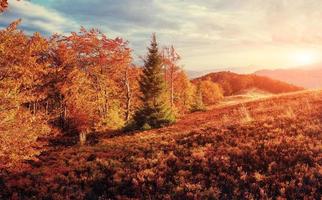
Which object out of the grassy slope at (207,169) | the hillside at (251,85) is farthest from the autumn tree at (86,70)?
the hillside at (251,85)

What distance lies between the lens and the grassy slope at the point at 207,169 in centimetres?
1202

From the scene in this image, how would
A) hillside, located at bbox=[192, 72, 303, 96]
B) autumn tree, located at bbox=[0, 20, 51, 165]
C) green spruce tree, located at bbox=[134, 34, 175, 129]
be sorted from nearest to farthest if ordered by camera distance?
1. autumn tree, located at bbox=[0, 20, 51, 165]
2. green spruce tree, located at bbox=[134, 34, 175, 129]
3. hillside, located at bbox=[192, 72, 303, 96]

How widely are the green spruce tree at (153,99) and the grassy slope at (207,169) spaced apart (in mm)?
13030

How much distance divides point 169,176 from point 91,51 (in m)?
Answer: 26.7

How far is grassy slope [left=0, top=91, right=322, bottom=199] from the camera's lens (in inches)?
473

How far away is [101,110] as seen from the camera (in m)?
41.8

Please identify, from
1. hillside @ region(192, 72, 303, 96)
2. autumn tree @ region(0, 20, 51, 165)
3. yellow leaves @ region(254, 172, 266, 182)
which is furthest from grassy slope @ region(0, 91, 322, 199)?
hillside @ region(192, 72, 303, 96)

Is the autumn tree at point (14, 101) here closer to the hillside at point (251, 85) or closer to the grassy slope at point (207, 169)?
the grassy slope at point (207, 169)

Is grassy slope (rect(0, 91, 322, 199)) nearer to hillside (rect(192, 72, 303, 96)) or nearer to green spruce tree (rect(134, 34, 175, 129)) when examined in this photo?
green spruce tree (rect(134, 34, 175, 129))

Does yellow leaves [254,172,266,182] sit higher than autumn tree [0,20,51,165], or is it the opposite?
autumn tree [0,20,51,165]

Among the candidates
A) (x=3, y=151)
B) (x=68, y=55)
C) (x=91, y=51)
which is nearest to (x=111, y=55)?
(x=91, y=51)

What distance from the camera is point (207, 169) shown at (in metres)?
14.1

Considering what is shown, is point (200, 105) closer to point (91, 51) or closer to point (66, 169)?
point (91, 51)

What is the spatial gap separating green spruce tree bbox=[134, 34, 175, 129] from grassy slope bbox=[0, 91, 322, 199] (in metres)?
13.0
